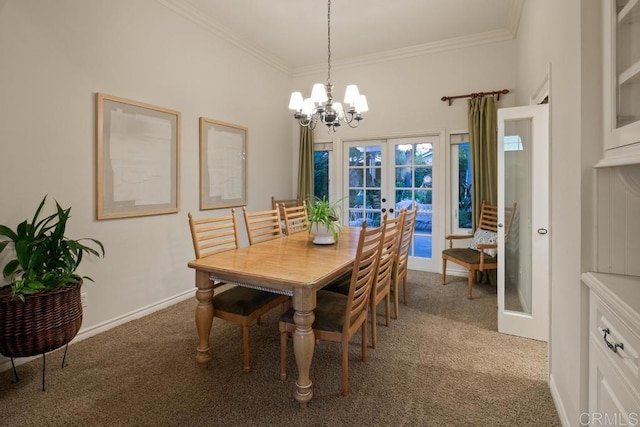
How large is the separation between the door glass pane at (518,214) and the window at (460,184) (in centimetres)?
156

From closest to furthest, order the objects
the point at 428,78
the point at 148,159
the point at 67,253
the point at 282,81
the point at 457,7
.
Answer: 1. the point at 67,253
2. the point at 148,159
3. the point at 457,7
4. the point at 428,78
5. the point at 282,81

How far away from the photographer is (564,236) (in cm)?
167

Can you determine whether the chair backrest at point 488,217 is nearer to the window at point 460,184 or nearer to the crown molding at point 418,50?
the window at point 460,184

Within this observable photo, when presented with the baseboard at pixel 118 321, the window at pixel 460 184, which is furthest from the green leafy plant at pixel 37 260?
the window at pixel 460 184

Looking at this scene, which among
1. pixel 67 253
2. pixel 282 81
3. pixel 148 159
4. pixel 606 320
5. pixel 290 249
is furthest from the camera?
pixel 282 81

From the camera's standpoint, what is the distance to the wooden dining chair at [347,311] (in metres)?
1.88

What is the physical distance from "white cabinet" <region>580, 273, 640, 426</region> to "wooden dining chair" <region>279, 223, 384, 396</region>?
994 mm

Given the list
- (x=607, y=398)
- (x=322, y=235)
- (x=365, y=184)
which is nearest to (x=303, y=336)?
(x=322, y=235)

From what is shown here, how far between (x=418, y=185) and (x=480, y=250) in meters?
1.30

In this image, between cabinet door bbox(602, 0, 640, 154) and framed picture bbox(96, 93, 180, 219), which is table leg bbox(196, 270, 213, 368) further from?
cabinet door bbox(602, 0, 640, 154)

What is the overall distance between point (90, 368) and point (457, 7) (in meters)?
4.55

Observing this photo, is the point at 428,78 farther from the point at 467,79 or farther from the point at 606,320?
the point at 606,320

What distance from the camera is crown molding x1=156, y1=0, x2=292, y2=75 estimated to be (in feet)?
11.0

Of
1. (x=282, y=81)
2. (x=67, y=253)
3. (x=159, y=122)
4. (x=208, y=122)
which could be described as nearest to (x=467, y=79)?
(x=282, y=81)
